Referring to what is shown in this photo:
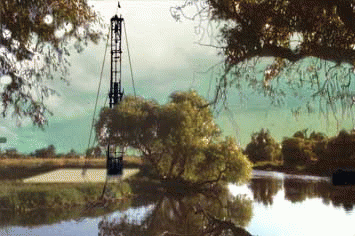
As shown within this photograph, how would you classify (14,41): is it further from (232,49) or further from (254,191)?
(254,191)

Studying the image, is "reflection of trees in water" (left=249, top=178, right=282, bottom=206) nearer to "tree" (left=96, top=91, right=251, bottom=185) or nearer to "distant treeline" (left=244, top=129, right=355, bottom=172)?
"distant treeline" (left=244, top=129, right=355, bottom=172)

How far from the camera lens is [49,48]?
19.7 ft

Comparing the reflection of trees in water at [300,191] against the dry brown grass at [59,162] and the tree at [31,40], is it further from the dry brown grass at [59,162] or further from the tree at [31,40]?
the tree at [31,40]

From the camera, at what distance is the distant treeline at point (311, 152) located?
819 inches

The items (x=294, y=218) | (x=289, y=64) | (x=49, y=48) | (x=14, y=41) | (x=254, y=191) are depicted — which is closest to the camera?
(x=289, y=64)

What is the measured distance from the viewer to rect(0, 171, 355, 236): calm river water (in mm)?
15844

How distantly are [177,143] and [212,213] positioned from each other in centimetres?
616

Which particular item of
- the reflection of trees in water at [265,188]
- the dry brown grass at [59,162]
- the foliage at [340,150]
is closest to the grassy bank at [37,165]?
the dry brown grass at [59,162]

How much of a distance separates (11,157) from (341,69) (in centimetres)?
2034

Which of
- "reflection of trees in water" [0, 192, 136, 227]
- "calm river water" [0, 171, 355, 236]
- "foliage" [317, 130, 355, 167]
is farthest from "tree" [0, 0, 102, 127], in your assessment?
"foliage" [317, 130, 355, 167]

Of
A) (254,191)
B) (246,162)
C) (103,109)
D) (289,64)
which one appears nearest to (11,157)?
(103,109)

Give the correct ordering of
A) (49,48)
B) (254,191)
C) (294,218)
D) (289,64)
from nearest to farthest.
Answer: (289,64), (49,48), (294,218), (254,191)

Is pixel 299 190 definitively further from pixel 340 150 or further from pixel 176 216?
pixel 176 216

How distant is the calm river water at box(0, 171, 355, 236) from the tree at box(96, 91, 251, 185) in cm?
123
